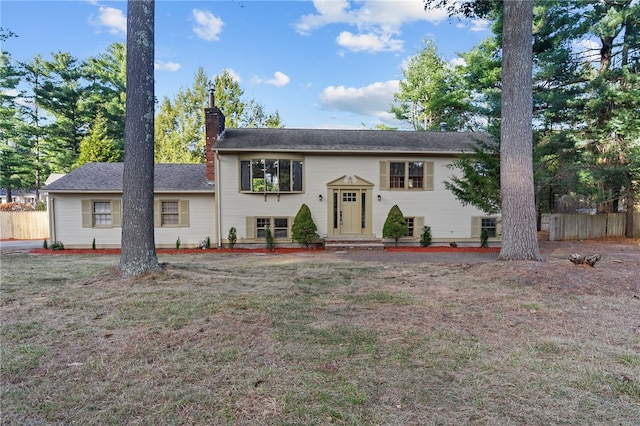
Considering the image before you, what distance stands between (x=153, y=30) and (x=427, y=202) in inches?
439

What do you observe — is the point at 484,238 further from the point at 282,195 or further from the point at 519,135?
the point at 282,195

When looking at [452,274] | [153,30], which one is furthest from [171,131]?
[452,274]

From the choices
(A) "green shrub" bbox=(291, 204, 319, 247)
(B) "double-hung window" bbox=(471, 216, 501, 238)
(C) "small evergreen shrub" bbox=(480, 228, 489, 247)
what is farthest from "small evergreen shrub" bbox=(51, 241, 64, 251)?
(C) "small evergreen shrub" bbox=(480, 228, 489, 247)

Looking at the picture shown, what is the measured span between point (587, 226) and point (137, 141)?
1950 centimetres

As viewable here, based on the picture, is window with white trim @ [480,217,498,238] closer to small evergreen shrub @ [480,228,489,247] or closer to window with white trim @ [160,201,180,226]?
small evergreen shrub @ [480,228,489,247]

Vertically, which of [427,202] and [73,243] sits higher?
[427,202]

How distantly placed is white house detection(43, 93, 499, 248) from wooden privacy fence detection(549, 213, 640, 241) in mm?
4068

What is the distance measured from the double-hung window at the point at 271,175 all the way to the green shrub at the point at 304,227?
105 cm

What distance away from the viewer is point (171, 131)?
24.8 metres

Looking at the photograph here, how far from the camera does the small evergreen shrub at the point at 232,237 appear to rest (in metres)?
12.9

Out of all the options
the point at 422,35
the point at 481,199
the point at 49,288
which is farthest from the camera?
the point at 422,35

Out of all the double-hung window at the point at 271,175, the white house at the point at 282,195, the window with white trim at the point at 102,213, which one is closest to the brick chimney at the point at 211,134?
the white house at the point at 282,195

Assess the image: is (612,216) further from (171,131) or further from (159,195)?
(171,131)

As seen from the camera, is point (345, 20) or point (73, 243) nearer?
point (73, 243)
